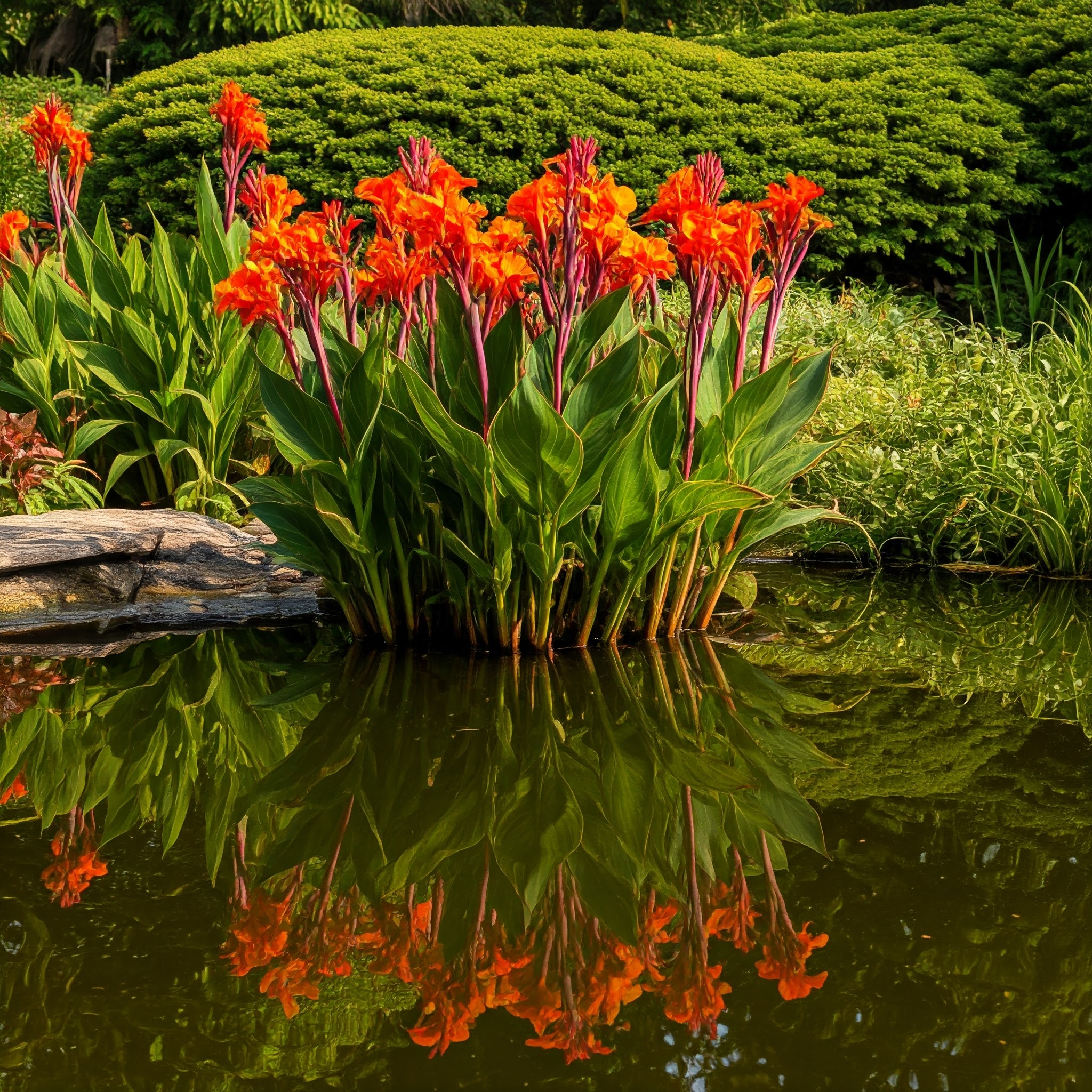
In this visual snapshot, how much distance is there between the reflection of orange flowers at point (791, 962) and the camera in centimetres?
164

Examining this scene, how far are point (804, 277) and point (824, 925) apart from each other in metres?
8.64

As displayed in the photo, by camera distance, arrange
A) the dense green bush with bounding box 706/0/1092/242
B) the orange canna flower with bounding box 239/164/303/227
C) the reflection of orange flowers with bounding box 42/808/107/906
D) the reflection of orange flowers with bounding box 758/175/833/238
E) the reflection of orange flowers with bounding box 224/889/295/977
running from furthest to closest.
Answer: the dense green bush with bounding box 706/0/1092/242
the orange canna flower with bounding box 239/164/303/227
the reflection of orange flowers with bounding box 758/175/833/238
the reflection of orange flowers with bounding box 42/808/107/906
the reflection of orange flowers with bounding box 224/889/295/977

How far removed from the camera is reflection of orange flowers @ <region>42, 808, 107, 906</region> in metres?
1.97

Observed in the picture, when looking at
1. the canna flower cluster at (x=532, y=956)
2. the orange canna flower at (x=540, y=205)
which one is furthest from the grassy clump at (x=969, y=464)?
the canna flower cluster at (x=532, y=956)

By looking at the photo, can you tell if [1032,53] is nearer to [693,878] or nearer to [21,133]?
[693,878]

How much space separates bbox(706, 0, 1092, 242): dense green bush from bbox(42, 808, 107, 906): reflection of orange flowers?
9.62m

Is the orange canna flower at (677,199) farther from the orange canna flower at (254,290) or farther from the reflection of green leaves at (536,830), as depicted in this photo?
the reflection of green leaves at (536,830)

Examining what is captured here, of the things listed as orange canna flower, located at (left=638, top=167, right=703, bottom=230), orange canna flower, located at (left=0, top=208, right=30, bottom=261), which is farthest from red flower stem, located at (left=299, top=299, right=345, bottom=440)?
orange canna flower, located at (left=0, top=208, right=30, bottom=261)

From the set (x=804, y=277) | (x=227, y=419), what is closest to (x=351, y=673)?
(x=227, y=419)

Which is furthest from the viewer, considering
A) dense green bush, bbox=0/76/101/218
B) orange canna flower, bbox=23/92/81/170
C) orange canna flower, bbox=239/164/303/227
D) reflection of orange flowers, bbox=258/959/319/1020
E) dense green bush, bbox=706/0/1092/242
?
dense green bush, bbox=0/76/101/218

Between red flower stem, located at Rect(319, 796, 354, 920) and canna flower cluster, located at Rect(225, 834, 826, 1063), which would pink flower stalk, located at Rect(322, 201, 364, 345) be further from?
canna flower cluster, located at Rect(225, 834, 826, 1063)

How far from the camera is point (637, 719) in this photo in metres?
2.85

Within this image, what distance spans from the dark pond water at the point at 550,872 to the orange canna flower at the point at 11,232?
2647 mm

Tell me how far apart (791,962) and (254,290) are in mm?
2051
